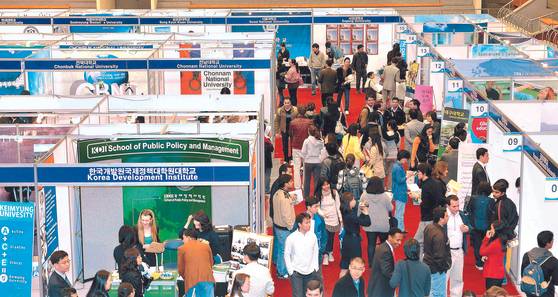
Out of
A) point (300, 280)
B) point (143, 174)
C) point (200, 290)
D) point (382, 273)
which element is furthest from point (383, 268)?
point (143, 174)

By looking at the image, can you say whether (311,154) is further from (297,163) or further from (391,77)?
(391,77)

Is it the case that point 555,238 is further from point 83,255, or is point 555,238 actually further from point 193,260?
point 83,255

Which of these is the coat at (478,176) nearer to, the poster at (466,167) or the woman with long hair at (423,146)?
the poster at (466,167)

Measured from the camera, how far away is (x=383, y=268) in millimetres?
9344

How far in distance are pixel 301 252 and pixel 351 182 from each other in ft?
8.45

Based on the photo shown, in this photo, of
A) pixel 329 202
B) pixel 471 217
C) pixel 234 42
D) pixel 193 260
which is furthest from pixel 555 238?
pixel 234 42

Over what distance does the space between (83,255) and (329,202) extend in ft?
9.39

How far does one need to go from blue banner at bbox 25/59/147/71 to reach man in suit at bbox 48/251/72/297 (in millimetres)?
7801

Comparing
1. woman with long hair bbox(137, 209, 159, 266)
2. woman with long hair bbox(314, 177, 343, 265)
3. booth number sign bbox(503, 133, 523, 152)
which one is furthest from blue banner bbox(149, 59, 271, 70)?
booth number sign bbox(503, 133, 523, 152)

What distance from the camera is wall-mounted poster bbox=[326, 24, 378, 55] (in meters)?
26.0

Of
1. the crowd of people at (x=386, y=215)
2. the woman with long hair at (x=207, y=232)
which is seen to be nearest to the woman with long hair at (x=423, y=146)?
A: the crowd of people at (x=386, y=215)

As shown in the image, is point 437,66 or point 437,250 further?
point 437,66

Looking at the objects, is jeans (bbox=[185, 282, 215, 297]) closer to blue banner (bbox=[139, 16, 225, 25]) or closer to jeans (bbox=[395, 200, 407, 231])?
jeans (bbox=[395, 200, 407, 231])

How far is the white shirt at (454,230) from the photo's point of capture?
414 inches
